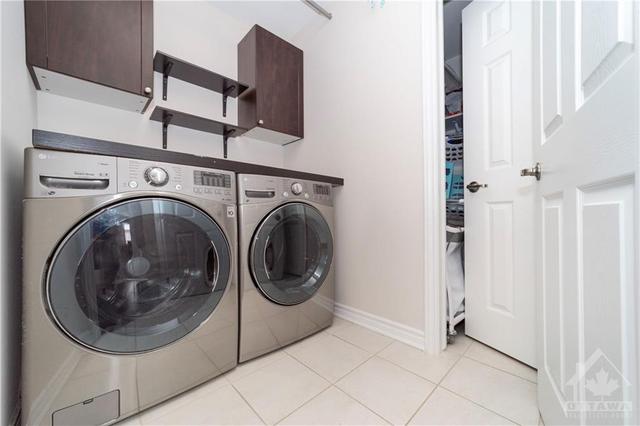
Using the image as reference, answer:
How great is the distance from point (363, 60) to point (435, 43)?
458mm

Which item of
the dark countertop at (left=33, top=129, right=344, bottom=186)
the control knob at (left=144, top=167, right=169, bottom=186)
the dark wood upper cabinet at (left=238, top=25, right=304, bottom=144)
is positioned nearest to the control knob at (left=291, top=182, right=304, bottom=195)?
the dark countertop at (left=33, top=129, right=344, bottom=186)

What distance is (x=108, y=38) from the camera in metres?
1.14

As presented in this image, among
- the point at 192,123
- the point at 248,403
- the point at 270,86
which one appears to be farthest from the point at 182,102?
the point at 248,403

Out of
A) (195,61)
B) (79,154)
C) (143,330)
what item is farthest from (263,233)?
(195,61)

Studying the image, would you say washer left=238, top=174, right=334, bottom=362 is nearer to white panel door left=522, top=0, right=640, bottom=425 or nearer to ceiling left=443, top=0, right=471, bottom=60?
white panel door left=522, top=0, right=640, bottom=425

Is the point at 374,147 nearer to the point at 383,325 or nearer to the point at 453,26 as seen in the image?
the point at 383,325

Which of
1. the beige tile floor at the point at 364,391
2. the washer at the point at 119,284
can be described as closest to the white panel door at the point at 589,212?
the beige tile floor at the point at 364,391

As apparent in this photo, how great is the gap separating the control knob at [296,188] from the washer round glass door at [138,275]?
43cm

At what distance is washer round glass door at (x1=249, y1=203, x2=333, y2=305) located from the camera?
3.60ft

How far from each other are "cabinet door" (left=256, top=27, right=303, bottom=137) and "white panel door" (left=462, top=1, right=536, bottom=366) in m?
1.15

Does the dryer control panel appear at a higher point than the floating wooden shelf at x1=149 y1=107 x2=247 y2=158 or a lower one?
lower

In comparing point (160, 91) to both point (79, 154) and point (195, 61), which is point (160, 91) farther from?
point (79, 154)

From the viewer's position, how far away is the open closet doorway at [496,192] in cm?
105

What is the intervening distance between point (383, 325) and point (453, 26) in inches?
88.2
